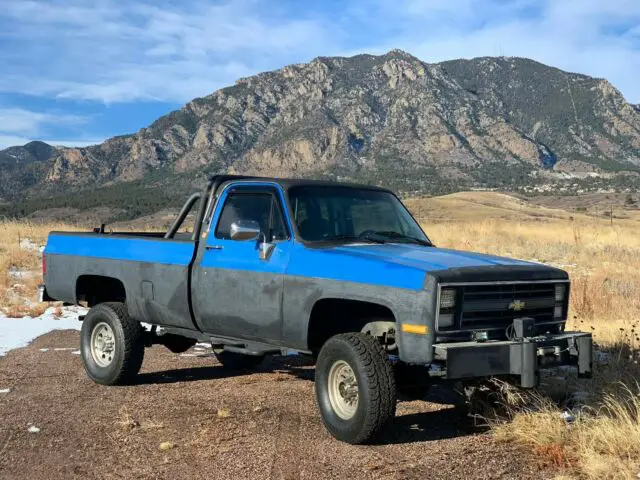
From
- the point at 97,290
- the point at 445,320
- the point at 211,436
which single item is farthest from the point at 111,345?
the point at 445,320

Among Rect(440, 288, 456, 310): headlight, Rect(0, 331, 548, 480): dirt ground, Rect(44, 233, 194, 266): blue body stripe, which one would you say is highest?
Rect(44, 233, 194, 266): blue body stripe

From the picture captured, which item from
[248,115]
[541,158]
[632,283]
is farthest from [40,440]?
[248,115]

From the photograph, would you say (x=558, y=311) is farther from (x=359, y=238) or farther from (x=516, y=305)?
(x=359, y=238)

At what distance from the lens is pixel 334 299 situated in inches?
223

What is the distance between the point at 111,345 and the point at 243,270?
224cm

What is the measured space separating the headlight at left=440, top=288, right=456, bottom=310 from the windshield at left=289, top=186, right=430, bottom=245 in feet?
4.21

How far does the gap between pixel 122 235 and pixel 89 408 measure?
2.05 meters

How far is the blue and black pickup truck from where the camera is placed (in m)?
5.05

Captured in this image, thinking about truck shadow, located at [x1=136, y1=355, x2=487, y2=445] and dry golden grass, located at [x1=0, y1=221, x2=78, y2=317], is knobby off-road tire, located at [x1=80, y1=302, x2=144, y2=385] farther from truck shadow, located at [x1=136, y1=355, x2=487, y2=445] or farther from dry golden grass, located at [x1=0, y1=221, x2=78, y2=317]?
dry golden grass, located at [x1=0, y1=221, x2=78, y2=317]

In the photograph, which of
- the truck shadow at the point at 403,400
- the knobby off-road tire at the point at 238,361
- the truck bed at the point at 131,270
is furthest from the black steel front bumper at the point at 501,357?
the knobby off-road tire at the point at 238,361

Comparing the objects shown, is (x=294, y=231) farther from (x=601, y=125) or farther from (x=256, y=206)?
(x=601, y=125)

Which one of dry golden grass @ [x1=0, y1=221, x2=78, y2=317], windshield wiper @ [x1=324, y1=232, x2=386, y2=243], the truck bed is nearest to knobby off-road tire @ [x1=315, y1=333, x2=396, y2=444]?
windshield wiper @ [x1=324, y1=232, x2=386, y2=243]

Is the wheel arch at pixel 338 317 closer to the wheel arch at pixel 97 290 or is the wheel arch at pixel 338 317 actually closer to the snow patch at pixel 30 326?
the wheel arch at pixel 97 290

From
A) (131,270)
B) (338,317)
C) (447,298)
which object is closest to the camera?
(447,298)
